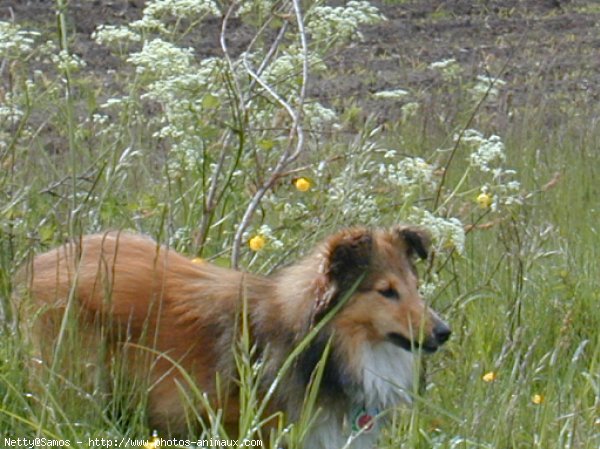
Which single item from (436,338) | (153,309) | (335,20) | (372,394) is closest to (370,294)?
(436,338)

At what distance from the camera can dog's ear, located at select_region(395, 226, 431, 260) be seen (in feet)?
17.8

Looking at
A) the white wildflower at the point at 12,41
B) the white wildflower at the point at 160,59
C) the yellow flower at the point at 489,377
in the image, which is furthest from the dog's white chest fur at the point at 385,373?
the white wildflower at the point at 12,41

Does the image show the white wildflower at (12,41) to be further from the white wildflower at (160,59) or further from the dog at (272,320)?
the dog at (272,320)

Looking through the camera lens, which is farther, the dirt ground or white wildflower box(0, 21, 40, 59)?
the dirt ground

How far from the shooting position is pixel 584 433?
4473mm

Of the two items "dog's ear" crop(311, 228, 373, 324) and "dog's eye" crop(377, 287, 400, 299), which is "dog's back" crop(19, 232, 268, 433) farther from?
"dog's eye" crop(377, 287, 400, 299)

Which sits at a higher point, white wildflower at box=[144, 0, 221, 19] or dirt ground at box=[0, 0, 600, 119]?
white wildflower at box=[144, 0, 221, 19]

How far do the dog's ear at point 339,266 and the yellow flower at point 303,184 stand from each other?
0.77 m

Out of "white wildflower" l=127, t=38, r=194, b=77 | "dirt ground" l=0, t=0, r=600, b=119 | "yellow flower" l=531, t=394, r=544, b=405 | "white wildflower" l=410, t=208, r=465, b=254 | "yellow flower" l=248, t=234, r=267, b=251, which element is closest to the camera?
"yellow flower" l=531, t=394, r=544, b=405

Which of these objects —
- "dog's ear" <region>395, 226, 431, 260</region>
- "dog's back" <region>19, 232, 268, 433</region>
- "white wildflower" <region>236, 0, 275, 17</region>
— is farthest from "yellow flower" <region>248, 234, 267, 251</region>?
"white wildflower" <region>236, 0, 275, 17</region>

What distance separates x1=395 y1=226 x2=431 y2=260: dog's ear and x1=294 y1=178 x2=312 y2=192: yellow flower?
0.64 meters

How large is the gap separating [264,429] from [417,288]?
0.75m

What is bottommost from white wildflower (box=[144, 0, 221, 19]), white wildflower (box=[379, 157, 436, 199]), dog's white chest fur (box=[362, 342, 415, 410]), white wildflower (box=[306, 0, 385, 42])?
dog's white chest fur (box=[362, 342, 415, 410])

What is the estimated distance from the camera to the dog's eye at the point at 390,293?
17.1 ft
